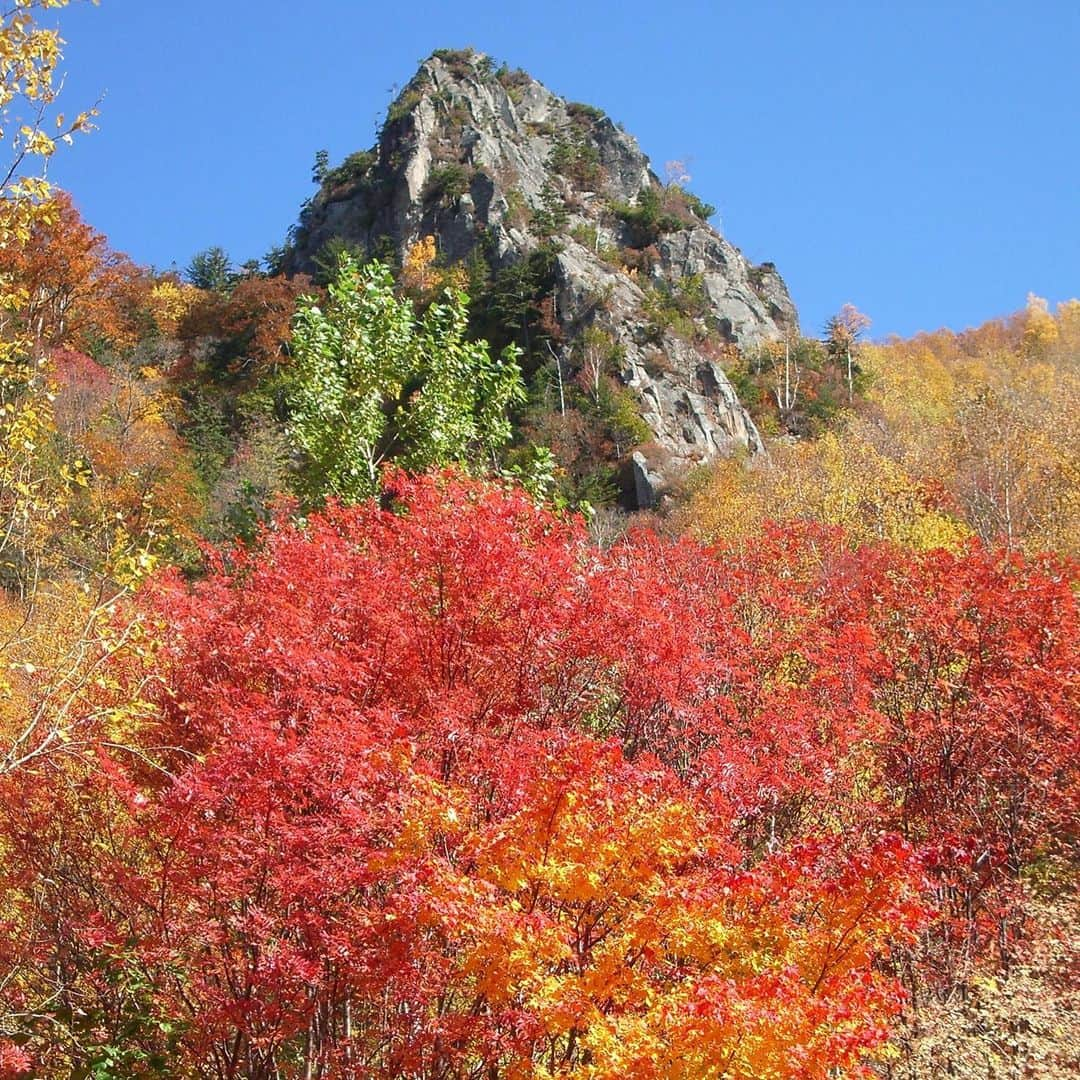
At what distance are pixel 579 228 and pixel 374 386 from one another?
3917 cm

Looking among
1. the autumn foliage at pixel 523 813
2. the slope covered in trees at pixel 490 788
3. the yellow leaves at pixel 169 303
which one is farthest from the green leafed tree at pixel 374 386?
the yellow leaves at pixel 169 303

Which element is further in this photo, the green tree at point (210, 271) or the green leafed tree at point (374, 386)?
the green tree at point (210, 271)

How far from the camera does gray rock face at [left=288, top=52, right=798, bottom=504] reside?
41.4 metres

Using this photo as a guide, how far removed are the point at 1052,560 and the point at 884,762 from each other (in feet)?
11.5

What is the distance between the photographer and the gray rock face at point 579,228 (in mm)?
41406

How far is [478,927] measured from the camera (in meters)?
5.57

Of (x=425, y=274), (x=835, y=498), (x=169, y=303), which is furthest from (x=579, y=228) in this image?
(x=835, y=498)

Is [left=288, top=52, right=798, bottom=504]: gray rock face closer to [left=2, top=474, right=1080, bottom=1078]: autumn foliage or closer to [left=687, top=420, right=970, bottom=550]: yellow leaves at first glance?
[left=687, top=420, right=970, bottom=550]: yellow leaves

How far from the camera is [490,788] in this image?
24.4ft

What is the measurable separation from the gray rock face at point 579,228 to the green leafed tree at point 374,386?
21.9m

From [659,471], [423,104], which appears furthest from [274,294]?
[659,471]

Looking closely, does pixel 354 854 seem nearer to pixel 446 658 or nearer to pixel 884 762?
pixel 446 658

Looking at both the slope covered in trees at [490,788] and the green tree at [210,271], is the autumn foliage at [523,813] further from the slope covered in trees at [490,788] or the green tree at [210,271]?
the green tree at [210,271]

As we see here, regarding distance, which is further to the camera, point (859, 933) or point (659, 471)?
point (659, 471)
